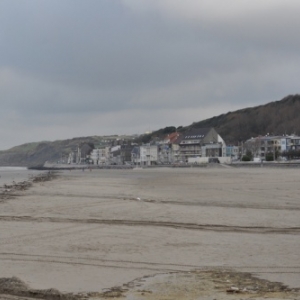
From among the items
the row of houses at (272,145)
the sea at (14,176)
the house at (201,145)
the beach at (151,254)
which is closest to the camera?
the beach at (151,254)

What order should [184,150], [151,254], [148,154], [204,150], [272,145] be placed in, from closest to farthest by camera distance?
1. [151,254]
2. [272,145]
3. [204,150]
4. [184,150]
5. [148,154]

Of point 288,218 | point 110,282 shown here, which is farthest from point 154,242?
point 288,218

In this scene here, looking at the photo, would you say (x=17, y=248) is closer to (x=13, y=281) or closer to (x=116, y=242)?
(x=116, y=242)

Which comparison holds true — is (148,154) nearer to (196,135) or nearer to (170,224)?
(196,135)

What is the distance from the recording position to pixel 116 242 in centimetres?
1024

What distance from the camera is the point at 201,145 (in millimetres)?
138875

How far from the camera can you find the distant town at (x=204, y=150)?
119188 mm

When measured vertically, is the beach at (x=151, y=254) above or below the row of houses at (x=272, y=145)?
below

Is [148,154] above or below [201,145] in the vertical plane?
below

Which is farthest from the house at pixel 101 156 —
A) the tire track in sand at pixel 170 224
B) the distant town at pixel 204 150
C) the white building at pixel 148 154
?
the tire track in sand at pixel 170 224

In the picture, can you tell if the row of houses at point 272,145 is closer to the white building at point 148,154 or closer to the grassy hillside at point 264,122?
the grassy hillside at point 264,122

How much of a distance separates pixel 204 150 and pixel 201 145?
388 cm

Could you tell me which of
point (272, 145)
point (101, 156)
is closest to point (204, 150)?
point (272, 145)

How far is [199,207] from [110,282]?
1158 cm
